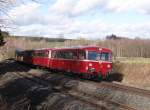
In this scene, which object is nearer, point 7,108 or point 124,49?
point 7,108

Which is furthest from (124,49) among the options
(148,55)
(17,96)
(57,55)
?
(17,96)

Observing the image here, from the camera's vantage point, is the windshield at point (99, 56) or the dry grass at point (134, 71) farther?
the dry grass at point (134, 71)

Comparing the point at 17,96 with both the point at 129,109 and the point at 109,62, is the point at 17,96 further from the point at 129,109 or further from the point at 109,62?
the point at 109,62

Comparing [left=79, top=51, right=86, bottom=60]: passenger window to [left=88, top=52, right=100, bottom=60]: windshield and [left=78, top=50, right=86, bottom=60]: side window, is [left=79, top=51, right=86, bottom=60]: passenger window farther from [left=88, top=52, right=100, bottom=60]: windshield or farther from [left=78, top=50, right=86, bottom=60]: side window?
[left=88, top=52, right=100, bottom=60]: windshield

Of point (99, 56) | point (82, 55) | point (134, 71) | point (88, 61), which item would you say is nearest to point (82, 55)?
point (82, 55)

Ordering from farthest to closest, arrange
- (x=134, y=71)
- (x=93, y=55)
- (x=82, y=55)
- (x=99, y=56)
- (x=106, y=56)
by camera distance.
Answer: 1. (x=134, y=71)
2. (x=106, y=56)
3. (x=99, y=56)
4. (x=93, y=55)
5. (x=82, y=55)

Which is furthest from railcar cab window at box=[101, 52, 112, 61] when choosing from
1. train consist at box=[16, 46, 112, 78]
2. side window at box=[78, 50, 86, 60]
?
side window at box=[78, 50, 86, 60]

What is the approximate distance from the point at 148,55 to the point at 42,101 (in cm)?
7216

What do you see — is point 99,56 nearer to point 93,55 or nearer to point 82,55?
point 93,55

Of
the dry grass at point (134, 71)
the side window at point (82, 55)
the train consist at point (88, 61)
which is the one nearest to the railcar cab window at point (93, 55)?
the train consist at point (88, 61)

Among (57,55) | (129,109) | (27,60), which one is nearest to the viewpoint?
(129,109)

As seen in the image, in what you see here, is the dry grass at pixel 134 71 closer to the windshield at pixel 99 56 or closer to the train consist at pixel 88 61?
the windshield at pixel 99 56

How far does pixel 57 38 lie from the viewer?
173 metres

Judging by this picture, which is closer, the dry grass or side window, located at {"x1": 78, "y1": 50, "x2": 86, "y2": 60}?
side window, located at {"x1": 78, "y1": 50, "x2": 86, "y2": 60}
